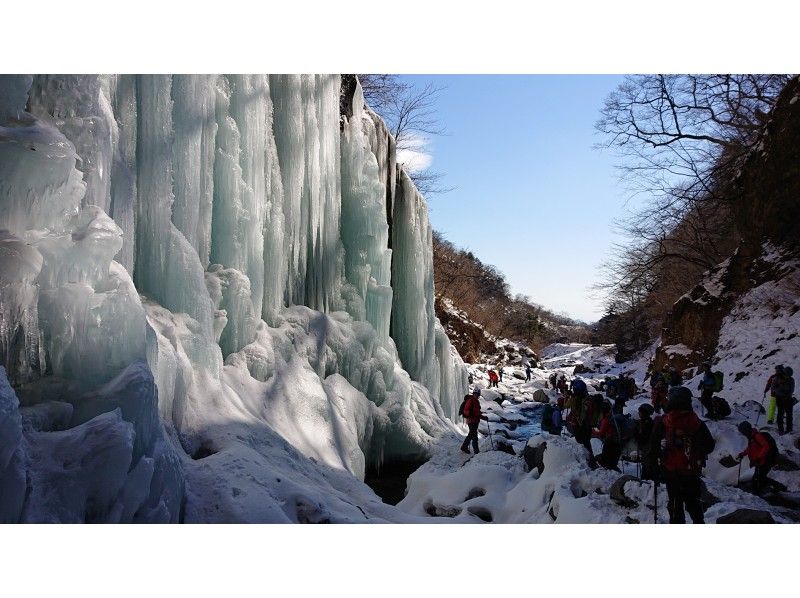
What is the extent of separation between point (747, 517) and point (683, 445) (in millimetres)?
950

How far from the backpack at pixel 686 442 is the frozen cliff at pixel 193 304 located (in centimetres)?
180

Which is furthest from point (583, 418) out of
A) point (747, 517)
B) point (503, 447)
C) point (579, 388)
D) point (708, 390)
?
point (747, 517)

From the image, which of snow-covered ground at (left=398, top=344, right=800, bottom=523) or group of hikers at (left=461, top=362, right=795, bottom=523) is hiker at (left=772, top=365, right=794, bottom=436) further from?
snow-covered ground at (left=398, top=344, right=800, bottom=523)

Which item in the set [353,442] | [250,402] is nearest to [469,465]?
[353,442]

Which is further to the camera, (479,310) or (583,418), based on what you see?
(479,310)

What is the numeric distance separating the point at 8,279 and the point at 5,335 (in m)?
0.23

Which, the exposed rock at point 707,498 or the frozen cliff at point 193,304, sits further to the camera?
the exposed rock at point 707,498

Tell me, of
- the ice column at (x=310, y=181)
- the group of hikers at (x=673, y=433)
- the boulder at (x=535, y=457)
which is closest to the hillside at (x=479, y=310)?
the group of hikers at (x=673, y=433)

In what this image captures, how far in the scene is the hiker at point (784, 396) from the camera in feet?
19.9

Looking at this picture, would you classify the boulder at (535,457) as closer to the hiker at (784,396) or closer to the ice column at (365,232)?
the hiker at (784,396)

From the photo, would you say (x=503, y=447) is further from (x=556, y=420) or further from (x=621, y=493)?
(x=621, y=493)

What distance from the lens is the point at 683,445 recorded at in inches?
116
